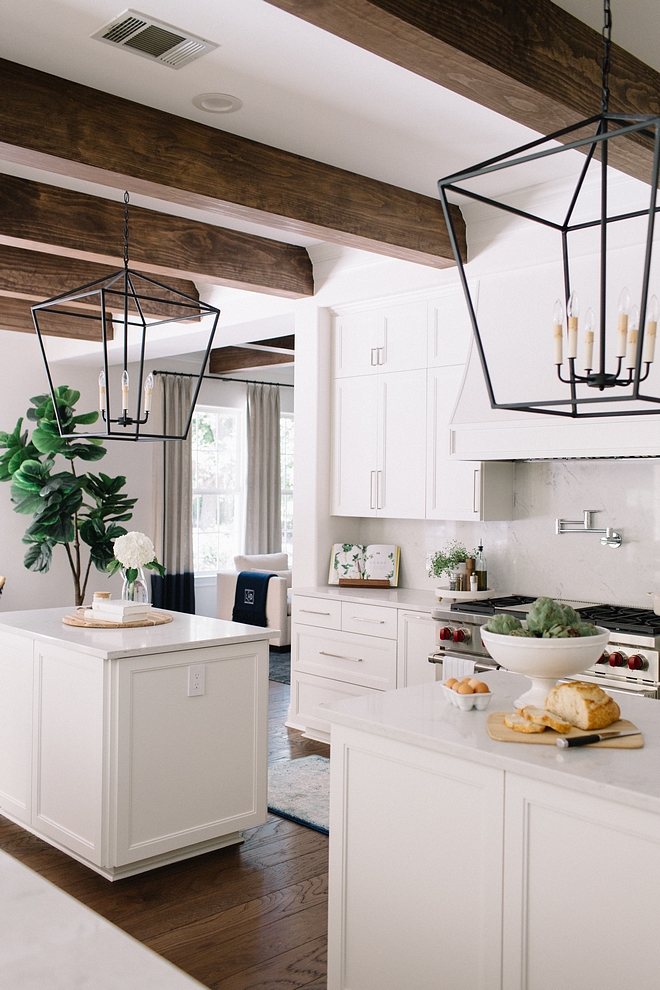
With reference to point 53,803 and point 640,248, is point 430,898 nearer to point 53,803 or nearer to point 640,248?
point 53,803

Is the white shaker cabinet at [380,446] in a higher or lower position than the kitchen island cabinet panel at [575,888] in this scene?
higher

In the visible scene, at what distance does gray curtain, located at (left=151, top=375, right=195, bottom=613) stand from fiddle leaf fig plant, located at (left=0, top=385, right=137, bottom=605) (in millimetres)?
1428

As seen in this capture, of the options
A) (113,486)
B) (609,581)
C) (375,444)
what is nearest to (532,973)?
(609,581)

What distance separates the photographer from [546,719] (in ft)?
6.61

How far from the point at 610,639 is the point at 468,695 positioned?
1.76 metres

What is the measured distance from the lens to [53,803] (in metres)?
3.51

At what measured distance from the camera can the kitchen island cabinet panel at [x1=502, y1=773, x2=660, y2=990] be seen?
1660 mm

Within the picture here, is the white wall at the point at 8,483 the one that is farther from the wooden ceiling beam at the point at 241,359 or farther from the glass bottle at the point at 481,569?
the glass bottle at the point at 481,569

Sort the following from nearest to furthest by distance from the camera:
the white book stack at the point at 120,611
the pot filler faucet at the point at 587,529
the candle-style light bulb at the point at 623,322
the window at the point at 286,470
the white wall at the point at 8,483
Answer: the candle-style light bulb at the point at 623,322 < the white book stack at the point at 120,611 < the pot filler faucet at the point at 587,529 < the white wall at the point at 8,483 < the window at the point at 286,470

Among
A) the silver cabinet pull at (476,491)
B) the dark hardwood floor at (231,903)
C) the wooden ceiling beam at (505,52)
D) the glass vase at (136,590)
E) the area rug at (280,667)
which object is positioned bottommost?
the dark hardwood floor at (231,903)

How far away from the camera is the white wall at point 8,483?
7598mm

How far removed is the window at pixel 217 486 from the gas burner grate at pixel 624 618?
5.45 m

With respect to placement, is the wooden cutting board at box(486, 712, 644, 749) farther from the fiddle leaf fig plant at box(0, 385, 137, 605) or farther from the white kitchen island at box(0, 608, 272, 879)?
the fiddle leaf fig plant at box(0, 385, 137, 605)

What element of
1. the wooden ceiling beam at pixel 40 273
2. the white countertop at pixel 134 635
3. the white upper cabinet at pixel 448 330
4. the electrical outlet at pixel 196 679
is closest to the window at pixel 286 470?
the wooden ceiling beam at pixel 40 273
